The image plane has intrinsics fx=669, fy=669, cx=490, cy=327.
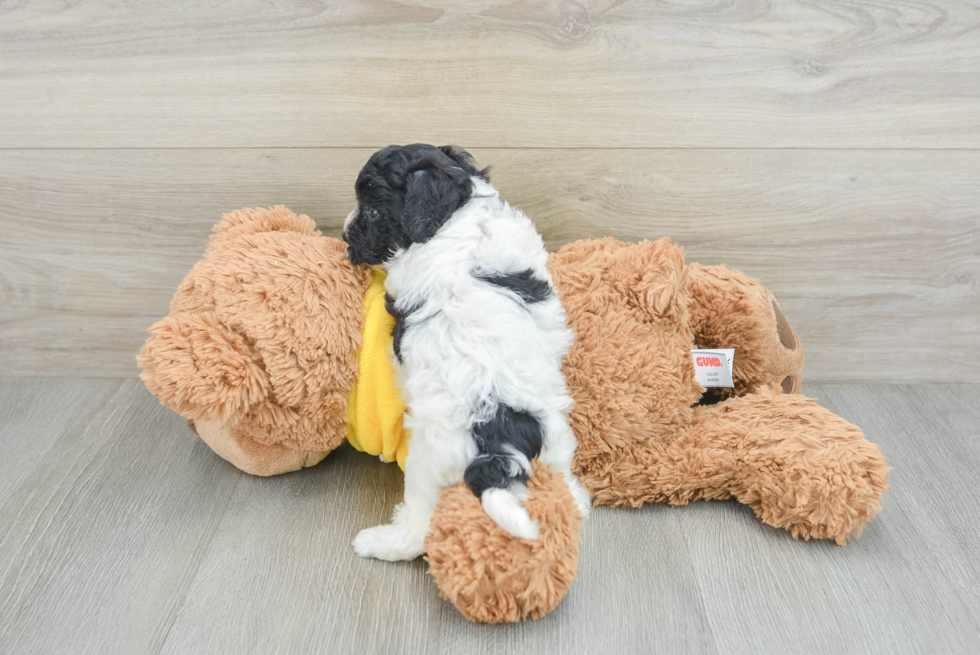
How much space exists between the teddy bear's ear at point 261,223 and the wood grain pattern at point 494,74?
0.57ft

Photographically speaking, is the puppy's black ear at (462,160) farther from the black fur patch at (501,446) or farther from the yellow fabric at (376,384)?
the black fur patch at (501,446)

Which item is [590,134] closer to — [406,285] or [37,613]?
[406,285]

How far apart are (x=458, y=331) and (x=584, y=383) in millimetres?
246

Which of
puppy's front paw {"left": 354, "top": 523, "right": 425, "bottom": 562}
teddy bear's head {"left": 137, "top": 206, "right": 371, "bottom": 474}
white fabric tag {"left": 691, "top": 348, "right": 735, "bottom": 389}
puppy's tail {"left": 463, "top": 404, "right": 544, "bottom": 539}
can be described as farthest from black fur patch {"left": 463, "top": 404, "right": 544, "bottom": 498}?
white fabric tag {"left": 691, "top": 348, "right": 735, "bottom": 389}

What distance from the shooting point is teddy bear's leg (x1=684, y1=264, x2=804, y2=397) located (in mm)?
1158

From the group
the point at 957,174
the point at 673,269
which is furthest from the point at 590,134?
the point at 957,174

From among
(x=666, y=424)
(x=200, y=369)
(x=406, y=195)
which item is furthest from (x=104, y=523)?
(x=666, y=424)

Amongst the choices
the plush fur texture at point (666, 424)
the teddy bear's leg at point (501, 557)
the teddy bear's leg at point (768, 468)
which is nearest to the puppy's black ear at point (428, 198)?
the plush fur texture at point (666, 424)

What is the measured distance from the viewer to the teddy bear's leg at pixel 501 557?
82cm

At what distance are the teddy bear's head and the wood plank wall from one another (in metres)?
0.29

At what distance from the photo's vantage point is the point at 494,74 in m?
1.19

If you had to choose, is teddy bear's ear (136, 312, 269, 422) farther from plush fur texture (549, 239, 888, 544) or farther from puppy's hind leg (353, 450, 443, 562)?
plush fur texture (549, 239, 888, 544)

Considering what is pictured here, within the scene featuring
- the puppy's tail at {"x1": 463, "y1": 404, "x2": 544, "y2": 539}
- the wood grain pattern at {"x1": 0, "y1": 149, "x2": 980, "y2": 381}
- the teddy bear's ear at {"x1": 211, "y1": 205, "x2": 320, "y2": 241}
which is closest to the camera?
the puppy's tail at {"x1": 463, "y1": 404, "x2": 544, "y2": 539}

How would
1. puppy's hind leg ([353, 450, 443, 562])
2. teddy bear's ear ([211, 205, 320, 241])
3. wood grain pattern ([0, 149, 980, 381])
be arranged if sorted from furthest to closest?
wood grain pattern ([0, 149, 980, 381]), teddy bear's ear ([211, 205, 320, 241]), puppy's hind leg ([353, 450, 443, 562])
